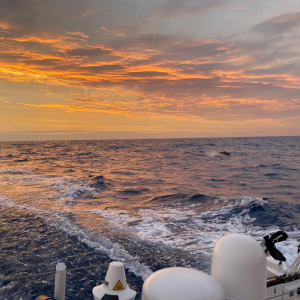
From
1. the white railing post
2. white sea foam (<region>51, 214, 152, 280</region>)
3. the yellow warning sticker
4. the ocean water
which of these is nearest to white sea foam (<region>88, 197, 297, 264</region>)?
the ocean water

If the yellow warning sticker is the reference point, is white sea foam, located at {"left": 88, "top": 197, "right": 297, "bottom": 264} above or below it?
below

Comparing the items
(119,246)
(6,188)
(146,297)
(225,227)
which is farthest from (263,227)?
(6,188)

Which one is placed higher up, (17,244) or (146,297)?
(146,297)

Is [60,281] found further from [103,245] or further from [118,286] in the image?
[103,245]

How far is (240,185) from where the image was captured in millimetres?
34969

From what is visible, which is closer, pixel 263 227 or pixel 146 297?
pixel 146 297

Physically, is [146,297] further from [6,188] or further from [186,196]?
[6,188]

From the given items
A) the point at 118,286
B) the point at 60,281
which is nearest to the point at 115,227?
the point at 60,281

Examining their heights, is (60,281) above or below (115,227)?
above

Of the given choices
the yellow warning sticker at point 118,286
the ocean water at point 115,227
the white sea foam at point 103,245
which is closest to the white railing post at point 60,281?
the ocean water at point 115,227

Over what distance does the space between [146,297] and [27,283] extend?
300 inches

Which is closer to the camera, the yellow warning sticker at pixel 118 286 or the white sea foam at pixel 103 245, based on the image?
the yellow warning sticker at pixel 118 286

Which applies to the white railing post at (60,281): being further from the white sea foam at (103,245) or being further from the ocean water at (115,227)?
the white sea foam at (103,245)

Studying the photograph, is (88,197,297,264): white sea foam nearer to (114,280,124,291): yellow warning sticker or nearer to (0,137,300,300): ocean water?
(0,137,300,300): ocean water
